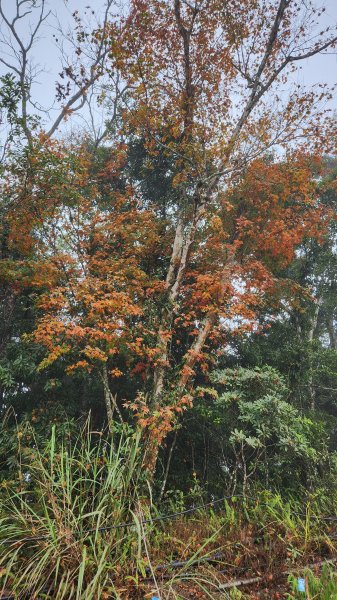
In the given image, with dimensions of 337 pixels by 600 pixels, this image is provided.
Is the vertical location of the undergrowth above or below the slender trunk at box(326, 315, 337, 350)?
below

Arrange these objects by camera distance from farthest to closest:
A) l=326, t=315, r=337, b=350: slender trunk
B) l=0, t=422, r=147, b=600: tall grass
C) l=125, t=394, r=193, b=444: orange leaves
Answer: l=326, t=315, r=337, b=350: slender trunk → l=125, t=394, r=193, b=444: orange leaves → l=0, t=422, r=147, b=600: tall grass

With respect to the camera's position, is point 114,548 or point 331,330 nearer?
point 114,548

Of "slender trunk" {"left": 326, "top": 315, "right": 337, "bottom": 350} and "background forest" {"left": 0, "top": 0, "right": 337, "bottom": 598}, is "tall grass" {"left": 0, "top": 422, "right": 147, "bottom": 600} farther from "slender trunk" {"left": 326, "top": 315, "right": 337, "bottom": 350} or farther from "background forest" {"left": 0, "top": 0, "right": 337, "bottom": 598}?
"slender trunk" {"left": 326, "top": 315, "right": 337, "bottom": 350}

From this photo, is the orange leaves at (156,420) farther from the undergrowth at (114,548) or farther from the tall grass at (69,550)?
the tall grass at (69,550)

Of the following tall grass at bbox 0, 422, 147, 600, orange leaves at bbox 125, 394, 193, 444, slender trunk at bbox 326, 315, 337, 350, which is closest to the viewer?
tall grass at bbox 0, 422, 147, 600

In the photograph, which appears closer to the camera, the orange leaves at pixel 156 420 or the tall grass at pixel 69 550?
the tall grass at pixel 69 550

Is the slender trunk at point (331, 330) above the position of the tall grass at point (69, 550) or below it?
above

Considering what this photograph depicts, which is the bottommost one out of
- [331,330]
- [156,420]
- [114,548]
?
[114,548]

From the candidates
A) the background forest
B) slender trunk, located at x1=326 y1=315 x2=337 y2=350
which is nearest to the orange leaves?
the background forest

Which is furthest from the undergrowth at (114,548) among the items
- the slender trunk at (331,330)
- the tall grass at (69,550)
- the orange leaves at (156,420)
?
the slender trunk at (331,330)

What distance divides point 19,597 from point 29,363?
5072mm

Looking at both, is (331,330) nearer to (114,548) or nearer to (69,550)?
(114,548)

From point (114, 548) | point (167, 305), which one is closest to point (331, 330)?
point (167, 305)

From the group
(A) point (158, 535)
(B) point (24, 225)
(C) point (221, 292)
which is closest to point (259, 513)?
(A) point (158, 535)
